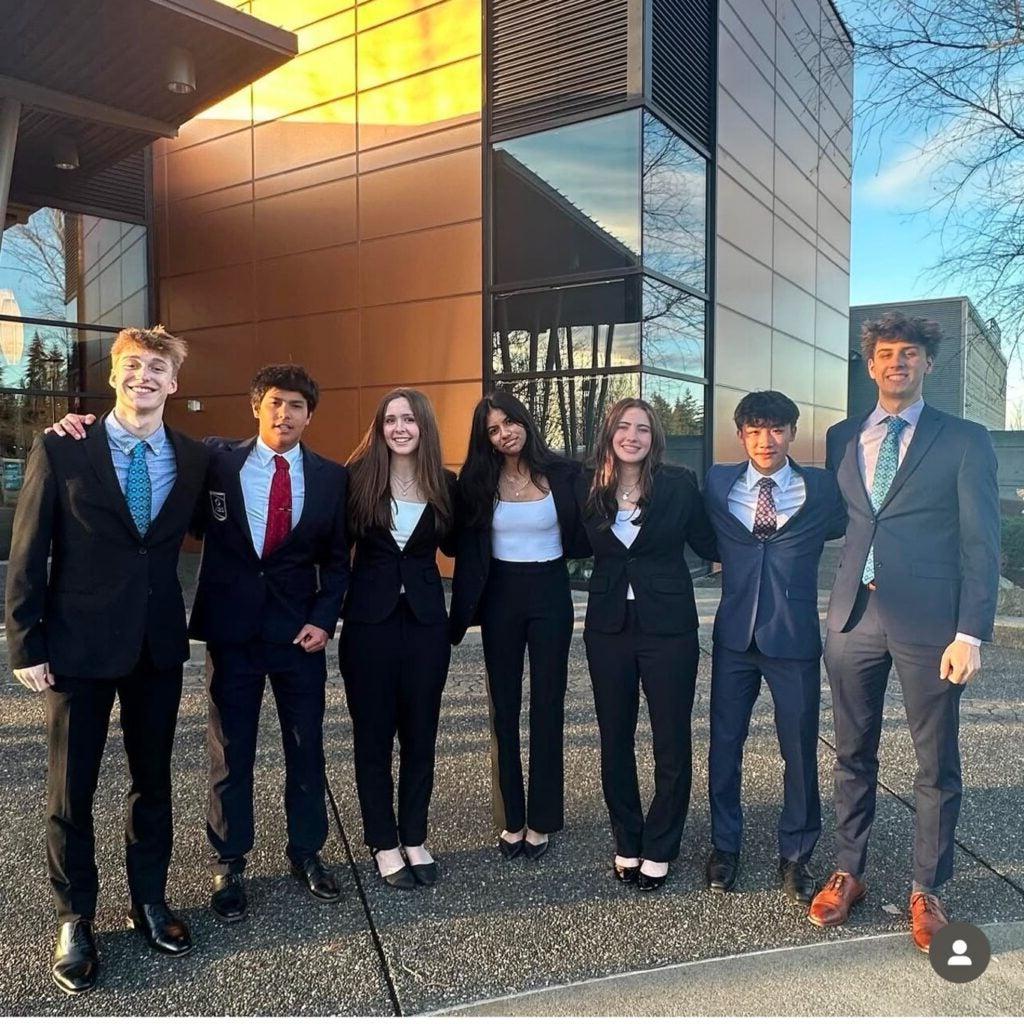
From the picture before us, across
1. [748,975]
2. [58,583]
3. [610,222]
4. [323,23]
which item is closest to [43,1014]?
[58,583]

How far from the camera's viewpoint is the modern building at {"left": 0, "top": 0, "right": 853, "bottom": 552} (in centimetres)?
984

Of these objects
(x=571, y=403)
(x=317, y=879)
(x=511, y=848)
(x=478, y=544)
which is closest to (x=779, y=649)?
(x=478, y=544)

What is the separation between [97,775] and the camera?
2768 millimetres

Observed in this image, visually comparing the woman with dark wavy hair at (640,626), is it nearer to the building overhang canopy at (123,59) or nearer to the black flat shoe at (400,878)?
the black flat shoe at (400,878)

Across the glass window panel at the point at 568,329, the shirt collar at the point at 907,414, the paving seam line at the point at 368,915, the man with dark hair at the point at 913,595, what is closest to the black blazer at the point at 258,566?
the paving seam line at the point at 368,915

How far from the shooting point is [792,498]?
3.16m

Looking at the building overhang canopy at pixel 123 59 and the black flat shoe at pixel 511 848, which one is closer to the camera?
the black flat shoe at pixel 511 848

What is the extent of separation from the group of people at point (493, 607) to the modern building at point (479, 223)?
656cm

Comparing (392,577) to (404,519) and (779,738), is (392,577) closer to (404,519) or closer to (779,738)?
(404,519)

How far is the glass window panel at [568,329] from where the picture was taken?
9750mm

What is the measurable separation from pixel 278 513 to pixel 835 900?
2.49m

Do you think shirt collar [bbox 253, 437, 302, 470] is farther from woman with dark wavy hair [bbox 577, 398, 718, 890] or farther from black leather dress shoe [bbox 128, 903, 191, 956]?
black leather dress shoe [bbox 128, 903, 191, 956]

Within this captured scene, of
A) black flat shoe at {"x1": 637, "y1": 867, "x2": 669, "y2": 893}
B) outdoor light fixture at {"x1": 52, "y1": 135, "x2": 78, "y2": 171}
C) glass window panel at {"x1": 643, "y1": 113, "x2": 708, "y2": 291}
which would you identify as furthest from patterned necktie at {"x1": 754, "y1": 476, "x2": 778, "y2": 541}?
outdoor light fixture at {"x1": 52, "y1": 135, "x2": 78, "y2": 171}

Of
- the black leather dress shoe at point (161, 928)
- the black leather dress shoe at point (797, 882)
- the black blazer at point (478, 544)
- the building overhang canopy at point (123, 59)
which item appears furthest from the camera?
the building overhang canopy at point (123, 59)
